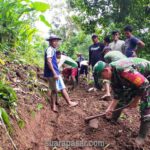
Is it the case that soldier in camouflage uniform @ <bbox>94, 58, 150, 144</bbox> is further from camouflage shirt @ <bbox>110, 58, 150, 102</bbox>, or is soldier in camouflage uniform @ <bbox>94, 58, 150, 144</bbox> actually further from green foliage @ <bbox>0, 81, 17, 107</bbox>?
green foliage @ <bbox>0, 81, 17, 107</bbox>

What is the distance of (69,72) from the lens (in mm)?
9289

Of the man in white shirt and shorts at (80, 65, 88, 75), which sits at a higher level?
the man in white shirt

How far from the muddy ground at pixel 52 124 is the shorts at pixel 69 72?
8.54 feet

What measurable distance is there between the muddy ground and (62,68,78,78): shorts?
2.60 meters

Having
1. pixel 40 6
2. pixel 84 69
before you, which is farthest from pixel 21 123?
pixel 84 69

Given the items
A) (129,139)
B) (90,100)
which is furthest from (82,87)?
(129,139)

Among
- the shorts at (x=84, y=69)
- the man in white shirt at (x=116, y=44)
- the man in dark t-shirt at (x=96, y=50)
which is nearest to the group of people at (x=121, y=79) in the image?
the man in white shirt at (x=116, y=44)

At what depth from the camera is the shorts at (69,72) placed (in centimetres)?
902

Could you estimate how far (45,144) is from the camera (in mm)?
4180

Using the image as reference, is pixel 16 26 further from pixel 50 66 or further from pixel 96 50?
A: pixel 96 50

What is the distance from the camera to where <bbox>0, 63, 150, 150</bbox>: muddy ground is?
3939mm

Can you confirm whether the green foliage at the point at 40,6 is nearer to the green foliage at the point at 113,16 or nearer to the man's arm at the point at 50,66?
the man's arm at the point at 50,66

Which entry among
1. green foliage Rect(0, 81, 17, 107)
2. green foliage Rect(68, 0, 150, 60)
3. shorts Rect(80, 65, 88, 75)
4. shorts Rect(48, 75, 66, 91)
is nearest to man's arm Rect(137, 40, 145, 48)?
shorts Rect(48, 75, 66, 91)

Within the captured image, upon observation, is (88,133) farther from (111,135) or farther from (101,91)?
(101,91)
